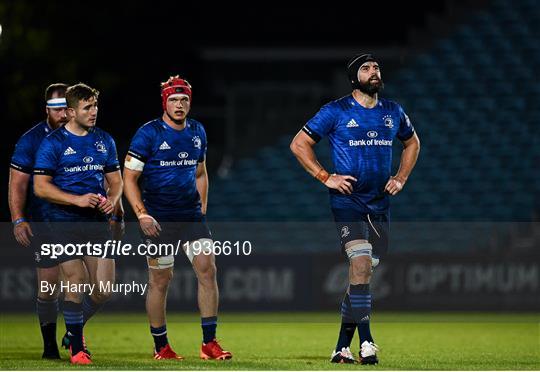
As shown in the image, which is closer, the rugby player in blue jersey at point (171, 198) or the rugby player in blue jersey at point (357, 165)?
the rugby player in blue jersey at point (357, 165)

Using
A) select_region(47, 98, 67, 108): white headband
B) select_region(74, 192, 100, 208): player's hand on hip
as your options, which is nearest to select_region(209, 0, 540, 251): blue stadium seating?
select_region(47, 98, 67, 108): white headband

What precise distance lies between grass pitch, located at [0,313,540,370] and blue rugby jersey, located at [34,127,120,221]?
118cm

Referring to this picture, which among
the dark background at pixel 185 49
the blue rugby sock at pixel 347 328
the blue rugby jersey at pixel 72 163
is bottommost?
the blue rugby sock at pixel 347 328

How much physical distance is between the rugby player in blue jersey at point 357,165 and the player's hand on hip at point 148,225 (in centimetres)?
122

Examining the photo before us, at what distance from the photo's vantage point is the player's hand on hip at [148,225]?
10.7m

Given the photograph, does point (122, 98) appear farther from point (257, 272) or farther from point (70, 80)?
point (257, 272)

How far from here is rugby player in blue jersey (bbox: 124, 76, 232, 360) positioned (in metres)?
10.8

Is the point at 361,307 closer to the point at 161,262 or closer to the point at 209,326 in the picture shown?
the point at 209,326

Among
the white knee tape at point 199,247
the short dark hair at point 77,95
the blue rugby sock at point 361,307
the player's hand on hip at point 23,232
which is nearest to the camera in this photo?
the blue rugby sock at point 361,307

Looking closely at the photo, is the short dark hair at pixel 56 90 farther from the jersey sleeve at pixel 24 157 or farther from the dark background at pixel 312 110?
the dark background at pixel 312 110

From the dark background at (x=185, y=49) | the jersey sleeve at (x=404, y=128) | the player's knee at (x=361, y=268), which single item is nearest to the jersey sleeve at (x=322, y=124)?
the jersey sleeve at (x=404, y=128)

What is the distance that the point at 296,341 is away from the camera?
1355 cm

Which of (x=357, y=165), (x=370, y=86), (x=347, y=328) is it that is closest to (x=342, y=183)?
(x=357, y=165)

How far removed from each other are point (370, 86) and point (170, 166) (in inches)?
65.8
